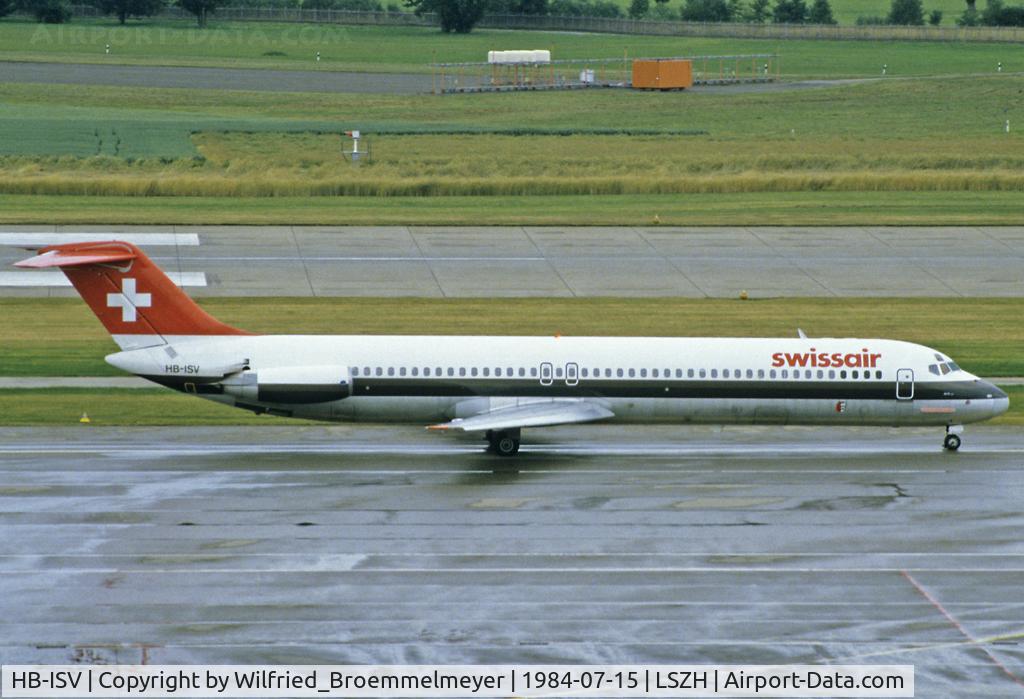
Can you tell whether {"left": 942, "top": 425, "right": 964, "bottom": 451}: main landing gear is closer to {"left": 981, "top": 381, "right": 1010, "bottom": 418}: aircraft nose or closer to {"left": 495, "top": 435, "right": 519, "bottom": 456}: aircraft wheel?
{"left": 981, "top": 381, "right": 1010, "bottom": 418}: aircraft nose

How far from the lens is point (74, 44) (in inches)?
6658

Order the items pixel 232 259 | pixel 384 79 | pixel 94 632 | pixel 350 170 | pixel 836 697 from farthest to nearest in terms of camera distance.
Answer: pixel 384 79, pixel 350 170, pixel 232 259, pixel 94 632, pixel 836 697

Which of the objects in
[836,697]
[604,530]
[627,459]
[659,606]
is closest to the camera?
[836,697]

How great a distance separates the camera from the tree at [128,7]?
18350 cm

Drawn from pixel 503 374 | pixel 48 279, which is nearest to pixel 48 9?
pixel 48 279

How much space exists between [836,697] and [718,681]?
1864 mm

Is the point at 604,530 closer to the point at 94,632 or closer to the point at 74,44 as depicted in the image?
the point at 94,632

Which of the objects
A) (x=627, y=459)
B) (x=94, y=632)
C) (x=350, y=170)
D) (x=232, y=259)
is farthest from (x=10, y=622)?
(x=350, y=170)

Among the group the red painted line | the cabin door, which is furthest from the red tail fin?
the red painted line

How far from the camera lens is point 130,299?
40.1 meters

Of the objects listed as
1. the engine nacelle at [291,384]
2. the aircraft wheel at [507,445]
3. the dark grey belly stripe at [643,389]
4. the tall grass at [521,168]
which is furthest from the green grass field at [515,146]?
the engine nacelle at [291,384]
